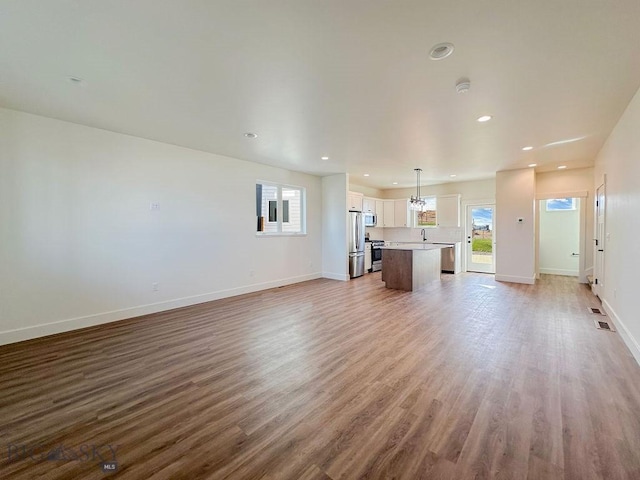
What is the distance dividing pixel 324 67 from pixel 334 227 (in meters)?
5.08

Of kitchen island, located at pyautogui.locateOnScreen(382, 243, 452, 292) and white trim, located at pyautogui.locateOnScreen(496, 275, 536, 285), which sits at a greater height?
kitchen island, located at pyautogui.locateOnScreen(382, 243, 452, 292)

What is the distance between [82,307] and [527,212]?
8640 millimetres

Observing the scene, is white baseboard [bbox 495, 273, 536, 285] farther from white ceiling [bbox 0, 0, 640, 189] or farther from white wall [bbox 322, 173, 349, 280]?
white wall [bbox 322, 173, 349, 280]

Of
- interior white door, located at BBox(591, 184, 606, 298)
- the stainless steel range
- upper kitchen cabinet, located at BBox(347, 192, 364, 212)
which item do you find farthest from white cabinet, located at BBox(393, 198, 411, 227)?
interior white door, located at BBox(591, 184, 606, 298)

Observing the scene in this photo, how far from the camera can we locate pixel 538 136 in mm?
4273

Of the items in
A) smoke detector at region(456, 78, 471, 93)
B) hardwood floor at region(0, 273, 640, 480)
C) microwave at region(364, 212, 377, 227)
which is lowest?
hardwood floor at region(0, 273, 640, 480)

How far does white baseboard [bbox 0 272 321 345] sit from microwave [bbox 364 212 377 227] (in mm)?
3852

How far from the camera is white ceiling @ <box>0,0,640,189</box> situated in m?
1.86

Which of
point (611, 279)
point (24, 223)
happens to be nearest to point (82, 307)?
point (24, 223)

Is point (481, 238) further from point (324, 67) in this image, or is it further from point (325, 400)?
point (325, 400)

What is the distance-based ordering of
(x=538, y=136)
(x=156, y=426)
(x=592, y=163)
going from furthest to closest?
(x=592, y=163) < (x=538, y=136) < (x=156, y=426)

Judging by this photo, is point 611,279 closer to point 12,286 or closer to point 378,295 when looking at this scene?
point 378,295

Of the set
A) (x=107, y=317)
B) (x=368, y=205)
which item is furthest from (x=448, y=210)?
(x=107, y=317)

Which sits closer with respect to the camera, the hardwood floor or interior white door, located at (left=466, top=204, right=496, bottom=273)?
the hardwood floor
